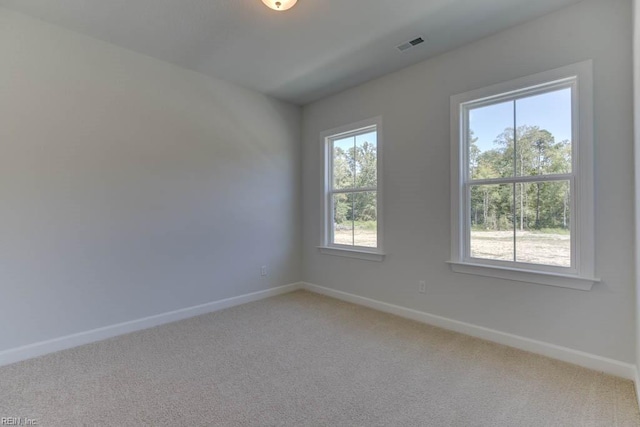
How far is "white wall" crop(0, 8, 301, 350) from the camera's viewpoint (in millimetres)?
2381

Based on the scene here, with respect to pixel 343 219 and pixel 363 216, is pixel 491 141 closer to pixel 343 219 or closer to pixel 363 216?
pixel 363 216

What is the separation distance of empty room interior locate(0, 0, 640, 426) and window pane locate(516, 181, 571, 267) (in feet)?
0.05

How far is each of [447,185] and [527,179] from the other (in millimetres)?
634

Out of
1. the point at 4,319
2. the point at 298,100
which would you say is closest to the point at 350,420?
the point at 4,319

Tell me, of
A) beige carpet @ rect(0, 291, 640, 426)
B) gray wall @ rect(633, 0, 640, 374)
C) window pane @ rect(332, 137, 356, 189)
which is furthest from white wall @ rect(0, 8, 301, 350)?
gray wall @ rect(633, 0, 640, 374)

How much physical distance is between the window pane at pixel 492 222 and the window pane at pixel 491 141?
142 mm

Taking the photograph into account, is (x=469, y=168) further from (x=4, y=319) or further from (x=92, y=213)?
(x=4, y=319)

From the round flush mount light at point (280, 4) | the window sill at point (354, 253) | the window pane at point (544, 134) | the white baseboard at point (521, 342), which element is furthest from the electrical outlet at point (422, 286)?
the round flush mount light at point (280, 4)

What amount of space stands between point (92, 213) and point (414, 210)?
3017 mm

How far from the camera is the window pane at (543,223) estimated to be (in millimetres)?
2357

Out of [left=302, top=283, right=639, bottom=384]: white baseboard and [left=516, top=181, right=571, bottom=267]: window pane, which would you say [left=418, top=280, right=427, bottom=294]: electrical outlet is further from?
[left=516, top=181, right=571, bottom=267]: window pane

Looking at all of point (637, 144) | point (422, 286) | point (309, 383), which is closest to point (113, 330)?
point (309, 383)

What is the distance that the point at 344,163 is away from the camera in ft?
13.1

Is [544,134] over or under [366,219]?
over
